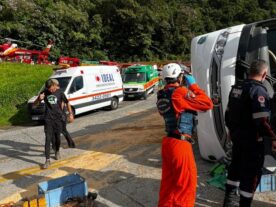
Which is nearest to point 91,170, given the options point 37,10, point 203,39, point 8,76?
point 203,39

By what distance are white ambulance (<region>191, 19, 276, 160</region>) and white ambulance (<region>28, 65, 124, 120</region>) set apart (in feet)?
33.8

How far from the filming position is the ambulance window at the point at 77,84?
1731cm

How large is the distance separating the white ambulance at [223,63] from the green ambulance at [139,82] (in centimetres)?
1733

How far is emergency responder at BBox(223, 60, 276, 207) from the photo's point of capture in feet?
15.0

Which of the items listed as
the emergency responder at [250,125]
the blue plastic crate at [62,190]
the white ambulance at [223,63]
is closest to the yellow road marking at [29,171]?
the blue plastic crate at [62,190]

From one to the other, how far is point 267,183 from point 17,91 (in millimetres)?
15911

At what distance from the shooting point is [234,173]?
513cm

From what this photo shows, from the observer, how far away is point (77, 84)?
17.6m

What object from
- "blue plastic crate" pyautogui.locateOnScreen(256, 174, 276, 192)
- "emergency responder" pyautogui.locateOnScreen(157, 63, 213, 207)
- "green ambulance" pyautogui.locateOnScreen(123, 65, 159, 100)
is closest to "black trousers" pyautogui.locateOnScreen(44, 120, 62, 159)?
"emergency responder" pyautogui.locateOnScreen(157, 63, 213, 207)

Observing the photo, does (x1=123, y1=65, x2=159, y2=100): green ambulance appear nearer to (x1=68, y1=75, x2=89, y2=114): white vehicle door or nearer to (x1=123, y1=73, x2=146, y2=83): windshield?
(x1=123, y1=73, x2=146, y2=83): windshield

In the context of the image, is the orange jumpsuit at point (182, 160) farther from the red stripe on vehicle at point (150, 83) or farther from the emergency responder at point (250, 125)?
the red stripe on vehicle at point (150, 83)

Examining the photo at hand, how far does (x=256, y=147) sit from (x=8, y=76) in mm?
20341

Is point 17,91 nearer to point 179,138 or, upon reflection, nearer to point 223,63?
point 223,63

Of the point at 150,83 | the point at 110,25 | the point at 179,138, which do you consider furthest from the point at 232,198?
the point at 110,25
